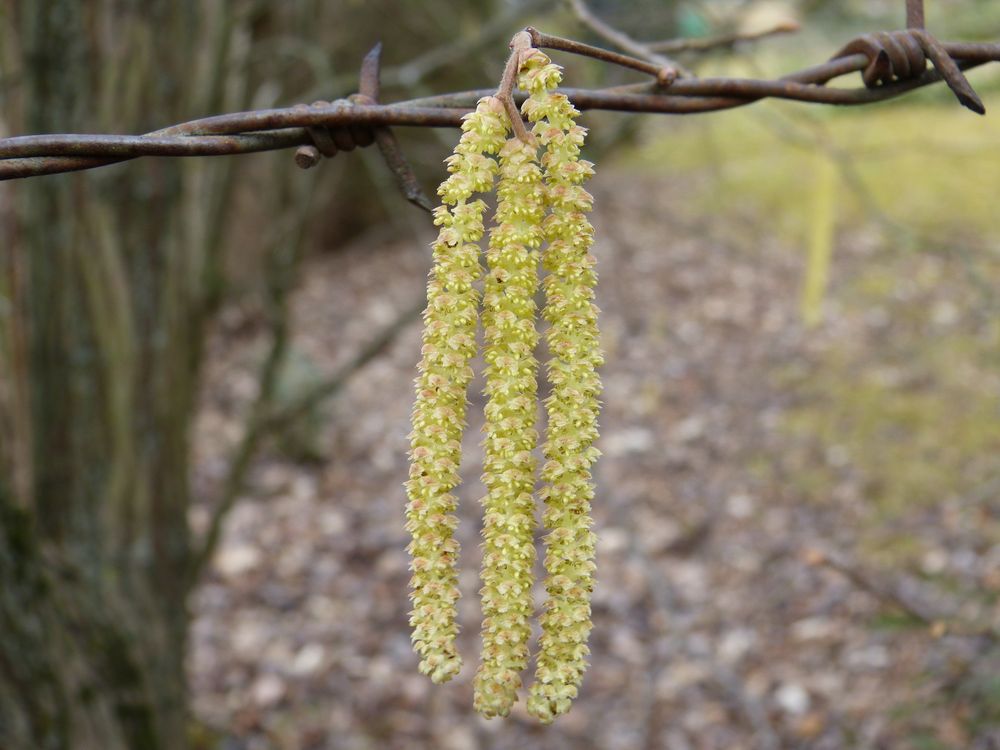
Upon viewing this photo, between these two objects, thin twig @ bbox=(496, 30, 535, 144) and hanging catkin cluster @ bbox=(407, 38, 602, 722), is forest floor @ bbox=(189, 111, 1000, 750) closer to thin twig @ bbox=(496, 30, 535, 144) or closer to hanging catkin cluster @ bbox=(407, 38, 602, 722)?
hanging catkin cluster @ bbox=(407, 38, 602, 722)

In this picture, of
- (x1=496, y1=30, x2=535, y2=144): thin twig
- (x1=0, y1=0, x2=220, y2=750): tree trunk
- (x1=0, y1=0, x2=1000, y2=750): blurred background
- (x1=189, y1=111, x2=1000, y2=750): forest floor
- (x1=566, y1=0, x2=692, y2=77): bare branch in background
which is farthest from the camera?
(x1=189, y1=111, x2=1000, y2=750): forest floor

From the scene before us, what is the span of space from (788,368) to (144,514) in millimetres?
3682

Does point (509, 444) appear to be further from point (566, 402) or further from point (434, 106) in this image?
point (434, 106)

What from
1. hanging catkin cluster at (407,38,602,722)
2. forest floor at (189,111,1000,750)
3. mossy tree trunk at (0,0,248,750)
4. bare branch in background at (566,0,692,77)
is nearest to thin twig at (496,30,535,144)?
hanging catkin cluster at (407,38,602,722)

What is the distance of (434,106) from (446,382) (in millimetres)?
288

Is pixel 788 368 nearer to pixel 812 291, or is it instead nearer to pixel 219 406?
pixel 812 291

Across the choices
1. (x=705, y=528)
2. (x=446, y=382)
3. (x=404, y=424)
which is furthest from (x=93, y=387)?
(x=404, y=424)

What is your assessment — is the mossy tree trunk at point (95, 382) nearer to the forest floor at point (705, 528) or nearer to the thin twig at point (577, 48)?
the forest floor at point (705, 528)

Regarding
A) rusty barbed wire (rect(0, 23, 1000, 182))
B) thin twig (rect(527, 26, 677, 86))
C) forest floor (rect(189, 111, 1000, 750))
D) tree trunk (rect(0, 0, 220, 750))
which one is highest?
thin twig (rect(527, 26, 677, 86))

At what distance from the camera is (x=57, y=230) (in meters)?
1.88

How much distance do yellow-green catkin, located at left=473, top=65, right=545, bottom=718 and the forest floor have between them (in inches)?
36.5

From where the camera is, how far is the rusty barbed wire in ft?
2.41

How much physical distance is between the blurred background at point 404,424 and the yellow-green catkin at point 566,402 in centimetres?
57

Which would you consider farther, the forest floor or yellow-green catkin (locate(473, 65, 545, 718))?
the forest floor
